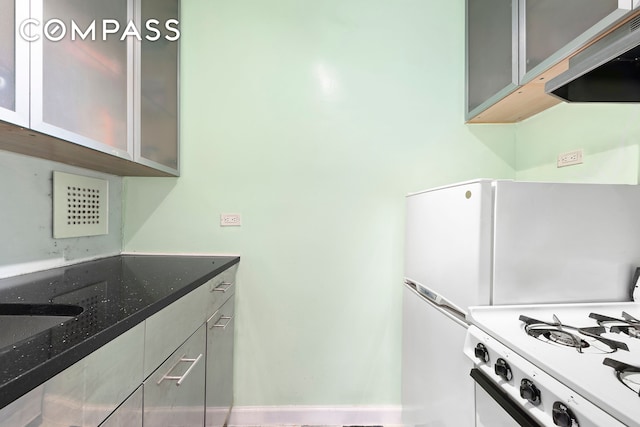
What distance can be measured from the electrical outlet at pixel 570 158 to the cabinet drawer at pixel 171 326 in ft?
6.25

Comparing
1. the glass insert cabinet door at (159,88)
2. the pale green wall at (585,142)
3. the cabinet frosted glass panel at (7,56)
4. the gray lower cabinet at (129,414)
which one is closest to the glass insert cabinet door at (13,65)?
the cabinet frosted glass panel at (7,56)

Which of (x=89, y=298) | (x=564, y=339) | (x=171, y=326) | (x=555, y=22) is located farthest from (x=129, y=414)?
(x=555, y=22)

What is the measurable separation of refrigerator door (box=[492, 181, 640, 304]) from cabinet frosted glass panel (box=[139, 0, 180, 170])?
1.60 m

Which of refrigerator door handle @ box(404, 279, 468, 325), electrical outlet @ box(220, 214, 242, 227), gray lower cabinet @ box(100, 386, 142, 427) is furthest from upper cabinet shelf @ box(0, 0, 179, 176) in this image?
refrigerator door handle @ box(404, 279, 468, 325)

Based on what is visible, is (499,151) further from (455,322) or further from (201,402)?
(201,402)

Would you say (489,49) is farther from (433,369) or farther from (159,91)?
(159,91)

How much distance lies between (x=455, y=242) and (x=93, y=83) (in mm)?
1560

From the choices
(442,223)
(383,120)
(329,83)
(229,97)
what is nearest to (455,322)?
(442,223)

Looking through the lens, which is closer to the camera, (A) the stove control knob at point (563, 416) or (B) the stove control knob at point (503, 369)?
(A) the stove control knob at point (563, 416)

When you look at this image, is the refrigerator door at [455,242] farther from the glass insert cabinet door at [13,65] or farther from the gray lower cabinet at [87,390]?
the glass insert cabinet door at [13,65]

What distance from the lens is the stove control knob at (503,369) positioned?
28.5 inches

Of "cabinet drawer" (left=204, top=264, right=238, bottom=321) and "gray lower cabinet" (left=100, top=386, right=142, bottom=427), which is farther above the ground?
"cabinet drawer" (left=204, top=264, right=238, bottom=321)

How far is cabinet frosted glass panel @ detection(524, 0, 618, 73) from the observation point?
0.90 meters

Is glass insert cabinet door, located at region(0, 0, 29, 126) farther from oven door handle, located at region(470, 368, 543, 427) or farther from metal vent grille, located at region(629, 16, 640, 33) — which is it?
metal vent grille, located at region(629, 16, 640, 33)
